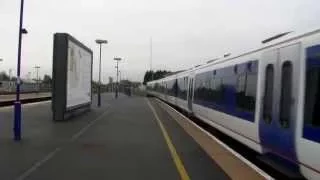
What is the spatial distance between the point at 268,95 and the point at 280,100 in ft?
4.39

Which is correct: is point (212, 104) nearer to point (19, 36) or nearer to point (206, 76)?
point (206, 76)

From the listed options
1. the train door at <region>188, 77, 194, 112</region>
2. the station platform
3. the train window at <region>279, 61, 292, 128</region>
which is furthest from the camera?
the train door at <region>188, 77, 194, 112</region>

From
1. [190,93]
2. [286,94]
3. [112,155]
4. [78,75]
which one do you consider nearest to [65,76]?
[78,75]

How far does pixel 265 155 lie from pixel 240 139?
9.84 feet

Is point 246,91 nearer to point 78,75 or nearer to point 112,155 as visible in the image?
point 112,155

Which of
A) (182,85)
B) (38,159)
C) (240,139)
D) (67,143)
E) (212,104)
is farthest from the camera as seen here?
(182,85)

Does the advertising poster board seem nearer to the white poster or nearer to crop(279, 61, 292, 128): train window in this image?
the white poster

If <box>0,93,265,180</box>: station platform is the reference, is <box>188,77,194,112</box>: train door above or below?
above

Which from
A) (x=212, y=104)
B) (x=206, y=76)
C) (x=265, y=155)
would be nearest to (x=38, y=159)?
(x=265, y=155)

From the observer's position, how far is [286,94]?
11.5 metres

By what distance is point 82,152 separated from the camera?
15.6m

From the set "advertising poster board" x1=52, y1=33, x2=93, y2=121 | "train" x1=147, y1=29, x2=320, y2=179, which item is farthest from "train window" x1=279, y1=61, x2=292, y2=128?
"advertising poster board" x1=52, y1=33, x2=93, y2=121

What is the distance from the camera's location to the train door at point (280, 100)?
36.2ft

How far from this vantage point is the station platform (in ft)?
39.3
